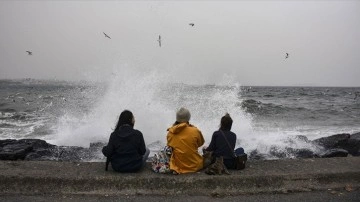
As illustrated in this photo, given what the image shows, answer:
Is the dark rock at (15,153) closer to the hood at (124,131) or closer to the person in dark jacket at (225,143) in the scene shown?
the hood at (124,131)

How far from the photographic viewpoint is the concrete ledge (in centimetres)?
446

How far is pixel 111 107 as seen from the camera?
1272 cm

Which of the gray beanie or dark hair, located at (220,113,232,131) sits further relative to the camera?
dark hair, located at (220,113,232,131)

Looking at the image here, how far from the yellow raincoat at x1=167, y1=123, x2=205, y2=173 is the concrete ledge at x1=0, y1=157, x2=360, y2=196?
194mm

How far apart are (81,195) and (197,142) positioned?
5.48 ft

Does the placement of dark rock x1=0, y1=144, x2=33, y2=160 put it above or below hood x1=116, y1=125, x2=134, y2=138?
below

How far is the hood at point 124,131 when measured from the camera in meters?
4.74

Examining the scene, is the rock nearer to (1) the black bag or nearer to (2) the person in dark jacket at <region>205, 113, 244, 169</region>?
(2) the person in dark jacket at <region>205, 113, 244, 169</region>

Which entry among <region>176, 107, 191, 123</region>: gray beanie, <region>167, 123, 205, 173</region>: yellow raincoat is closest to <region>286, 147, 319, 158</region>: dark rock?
<region>167, 123, 205, 173</region>: yellow raincoat

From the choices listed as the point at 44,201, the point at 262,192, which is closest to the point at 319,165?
the point at 262,192

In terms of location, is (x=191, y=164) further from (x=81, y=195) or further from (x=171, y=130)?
(x=81, y=195)

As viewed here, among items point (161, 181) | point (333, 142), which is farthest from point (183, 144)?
point (333, 142)

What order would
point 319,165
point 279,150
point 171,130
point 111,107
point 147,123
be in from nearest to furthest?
point 171,130
point 319,165
point 279,150
point 147,123
point 111,107

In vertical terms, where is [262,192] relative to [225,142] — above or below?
below
